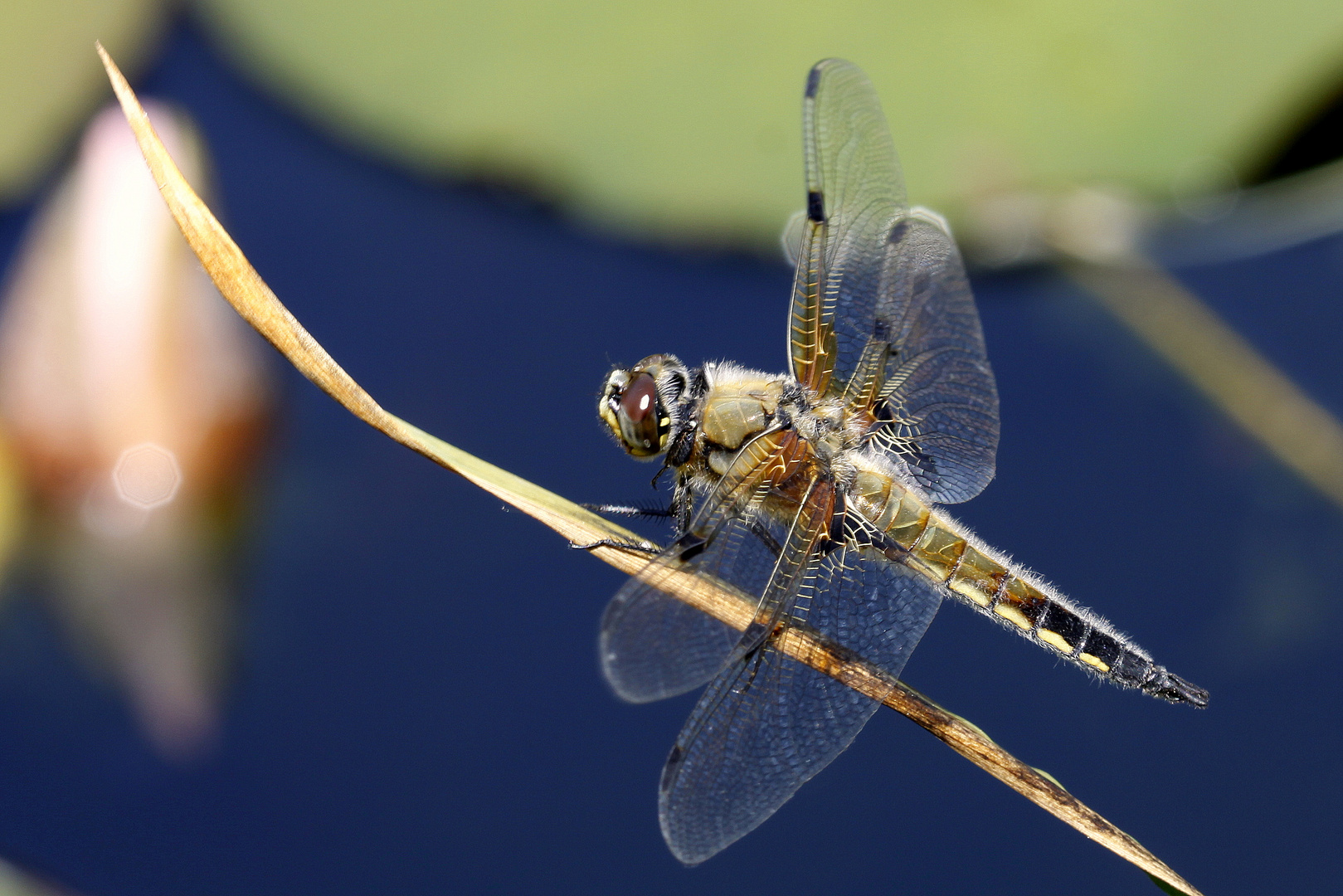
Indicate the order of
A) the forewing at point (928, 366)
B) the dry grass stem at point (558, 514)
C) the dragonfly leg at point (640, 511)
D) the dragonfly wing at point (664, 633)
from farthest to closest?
the forewing at point (928, 366) → the dragonfly leg at point (640, 511) → the dragonfly wing at point (664, 633) → the dry grass stem at point (558, 514)

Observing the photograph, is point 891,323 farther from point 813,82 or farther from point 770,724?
point 770,724

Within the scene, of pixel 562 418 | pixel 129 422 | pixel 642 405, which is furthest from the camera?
pixel 562 418

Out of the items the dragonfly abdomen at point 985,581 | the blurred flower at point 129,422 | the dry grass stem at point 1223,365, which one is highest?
the dry grass stem at point 1223,365

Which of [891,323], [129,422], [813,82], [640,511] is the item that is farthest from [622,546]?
[129,422]

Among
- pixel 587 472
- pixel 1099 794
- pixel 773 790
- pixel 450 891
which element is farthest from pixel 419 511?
pixel 1099 794

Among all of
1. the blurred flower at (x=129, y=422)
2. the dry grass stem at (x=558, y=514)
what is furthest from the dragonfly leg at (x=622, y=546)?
the blurred flower at (x=129, y=422)

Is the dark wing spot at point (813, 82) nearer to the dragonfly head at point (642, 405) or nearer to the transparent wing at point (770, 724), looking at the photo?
the dragonfly head at point (642, 405)

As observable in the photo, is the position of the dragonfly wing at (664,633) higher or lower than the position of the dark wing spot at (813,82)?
lower
